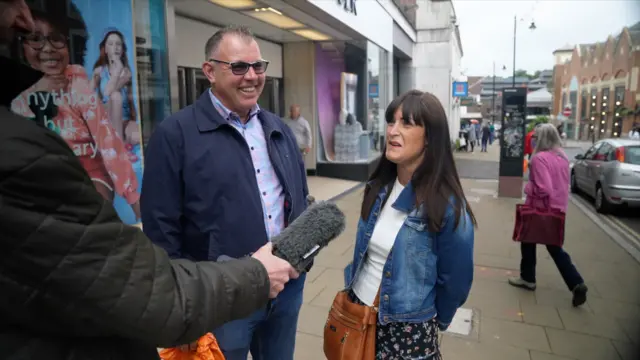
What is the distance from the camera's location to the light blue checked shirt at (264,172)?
7.07 feet

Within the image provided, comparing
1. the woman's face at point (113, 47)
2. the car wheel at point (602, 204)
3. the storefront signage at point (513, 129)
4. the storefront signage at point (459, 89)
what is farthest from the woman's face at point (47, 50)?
the storefront signage at point (459, 89)

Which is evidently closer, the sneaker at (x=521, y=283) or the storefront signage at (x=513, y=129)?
the sneaker at (x=521, y=283)

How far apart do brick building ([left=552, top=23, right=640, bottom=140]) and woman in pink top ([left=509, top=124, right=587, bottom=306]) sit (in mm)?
24350

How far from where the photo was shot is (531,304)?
4.45 meters

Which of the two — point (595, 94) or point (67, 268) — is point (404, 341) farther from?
point (595, 94)

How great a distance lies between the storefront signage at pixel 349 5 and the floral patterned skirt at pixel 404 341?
27.2ft

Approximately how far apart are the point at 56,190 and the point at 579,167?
1273 centimetres

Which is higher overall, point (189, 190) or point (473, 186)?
point (189, 190)

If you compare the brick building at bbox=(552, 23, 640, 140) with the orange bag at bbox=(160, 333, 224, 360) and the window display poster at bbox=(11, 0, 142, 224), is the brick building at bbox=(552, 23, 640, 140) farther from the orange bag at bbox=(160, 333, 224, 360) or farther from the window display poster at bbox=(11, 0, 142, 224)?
the orange bag at bbox=(160, 333, 224, 360)

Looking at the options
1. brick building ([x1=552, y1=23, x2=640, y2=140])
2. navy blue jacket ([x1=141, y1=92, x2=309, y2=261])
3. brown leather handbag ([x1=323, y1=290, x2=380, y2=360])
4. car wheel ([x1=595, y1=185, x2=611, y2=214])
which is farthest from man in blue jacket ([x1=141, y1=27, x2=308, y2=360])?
brick building ([x1=552, y1=23, x2=640, y2=140])

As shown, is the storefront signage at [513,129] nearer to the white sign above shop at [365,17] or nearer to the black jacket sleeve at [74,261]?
the white sign above shop at [365,17]

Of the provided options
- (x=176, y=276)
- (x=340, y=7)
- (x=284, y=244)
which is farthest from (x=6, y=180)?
(x=340, y=7)

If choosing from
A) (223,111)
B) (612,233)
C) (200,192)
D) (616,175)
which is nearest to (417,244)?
(200,192)

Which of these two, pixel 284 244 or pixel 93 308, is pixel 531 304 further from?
pixel 93 308
